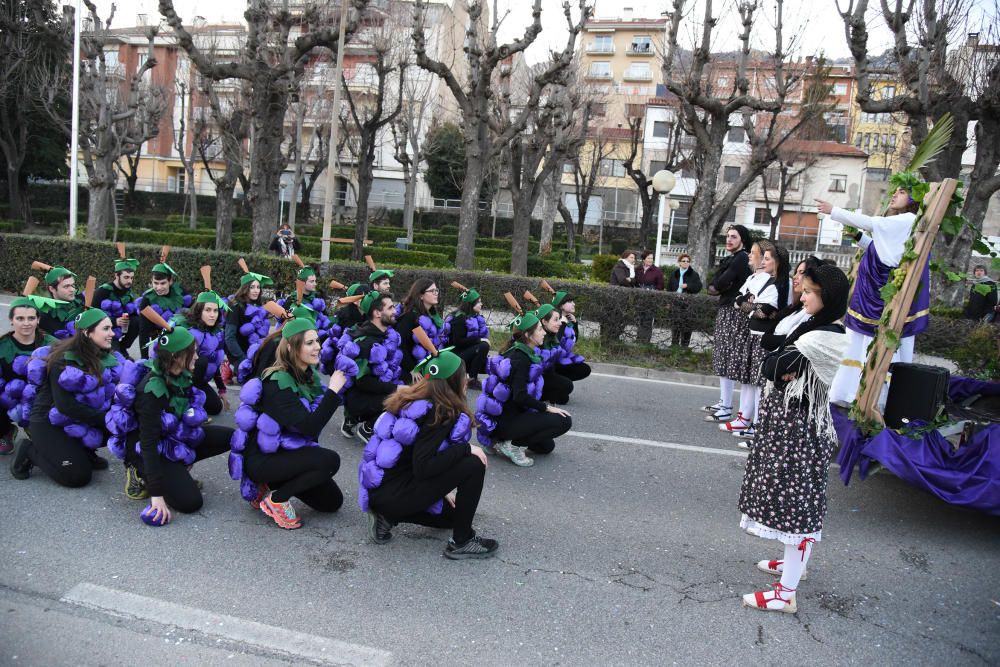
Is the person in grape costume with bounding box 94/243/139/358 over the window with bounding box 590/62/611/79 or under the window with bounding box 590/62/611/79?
under

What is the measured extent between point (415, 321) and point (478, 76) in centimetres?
1065

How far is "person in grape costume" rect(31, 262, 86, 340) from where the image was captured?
23.4ft

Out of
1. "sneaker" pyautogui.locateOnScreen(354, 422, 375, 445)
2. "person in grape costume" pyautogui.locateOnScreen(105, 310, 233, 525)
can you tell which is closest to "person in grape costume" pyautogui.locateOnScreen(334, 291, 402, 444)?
"sneaker" pyautogui.locateOnScreen(354, 422, 375, 445)

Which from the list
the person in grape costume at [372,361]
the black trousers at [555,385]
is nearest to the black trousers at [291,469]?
the person in grape costume at [372,361]

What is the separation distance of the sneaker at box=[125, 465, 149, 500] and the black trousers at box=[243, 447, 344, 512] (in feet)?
2.90

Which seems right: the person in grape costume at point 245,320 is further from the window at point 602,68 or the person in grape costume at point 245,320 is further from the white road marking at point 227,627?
the window at point 602,68

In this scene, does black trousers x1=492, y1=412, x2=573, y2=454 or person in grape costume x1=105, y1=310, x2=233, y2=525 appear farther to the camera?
black trousers x1=492, y1=412, x2=573, y2=454

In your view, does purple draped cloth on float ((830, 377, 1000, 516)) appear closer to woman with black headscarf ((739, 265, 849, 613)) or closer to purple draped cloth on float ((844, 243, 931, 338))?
purple draped cloth on float ((844, 243, 931, 338))

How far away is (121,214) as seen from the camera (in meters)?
46.7

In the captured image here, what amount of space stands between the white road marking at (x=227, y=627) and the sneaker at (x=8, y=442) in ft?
8.20

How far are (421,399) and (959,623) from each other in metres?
3.14

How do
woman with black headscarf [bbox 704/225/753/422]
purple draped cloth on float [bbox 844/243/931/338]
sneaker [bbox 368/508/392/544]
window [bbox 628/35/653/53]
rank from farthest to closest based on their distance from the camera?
window [bbox 628/35/653/53] < woman with black headscarf [bbox 704/225/753/422] < purple draped cloth on float [bbox 844/243/931/338] < sneaker [bbox 368/508/392/544]

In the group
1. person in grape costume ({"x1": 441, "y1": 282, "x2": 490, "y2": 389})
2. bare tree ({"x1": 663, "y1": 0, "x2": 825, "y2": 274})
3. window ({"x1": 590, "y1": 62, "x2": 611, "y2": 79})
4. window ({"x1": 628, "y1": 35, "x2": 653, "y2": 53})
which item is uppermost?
window ({"x1": 628, "y1": 35, "x2": 653, "y2": 53})

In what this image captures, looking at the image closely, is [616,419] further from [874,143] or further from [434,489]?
[874,143]
